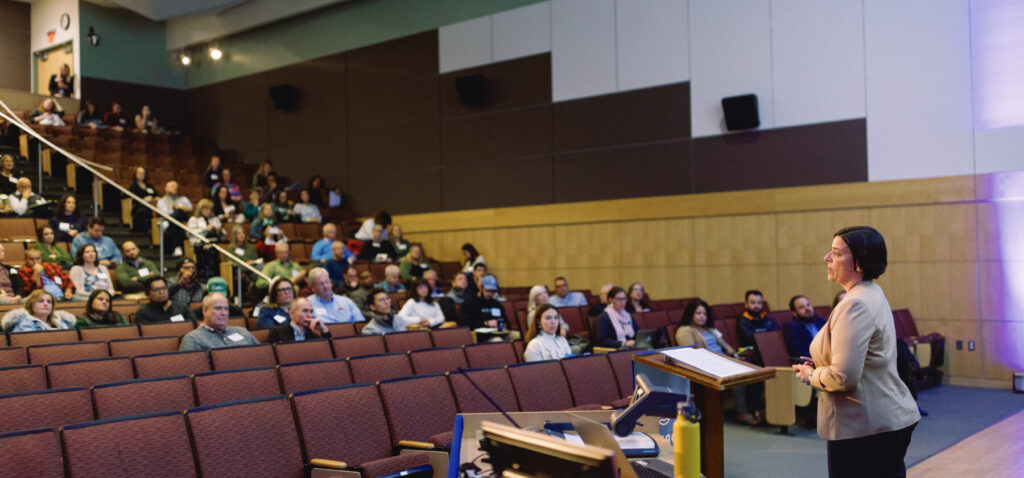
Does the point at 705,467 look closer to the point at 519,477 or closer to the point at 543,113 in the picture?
the point at 519,477

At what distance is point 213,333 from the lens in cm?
450

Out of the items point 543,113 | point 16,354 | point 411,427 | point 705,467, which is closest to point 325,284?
point 16,354

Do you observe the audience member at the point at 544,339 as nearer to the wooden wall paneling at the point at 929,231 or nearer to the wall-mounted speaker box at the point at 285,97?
the wooden wall paneling at the point at 929,231

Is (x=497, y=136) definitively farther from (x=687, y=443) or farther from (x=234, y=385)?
(x=687, y=443)

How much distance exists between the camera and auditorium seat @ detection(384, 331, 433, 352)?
493cm

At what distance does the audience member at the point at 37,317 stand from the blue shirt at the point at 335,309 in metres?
1.60

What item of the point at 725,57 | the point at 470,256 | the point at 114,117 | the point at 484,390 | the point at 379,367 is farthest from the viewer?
the point at 114,117

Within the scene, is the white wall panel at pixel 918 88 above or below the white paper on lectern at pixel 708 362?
above

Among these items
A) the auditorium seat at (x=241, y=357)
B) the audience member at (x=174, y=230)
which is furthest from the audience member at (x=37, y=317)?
the audience member at (x=174, y=230)

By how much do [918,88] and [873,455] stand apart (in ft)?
22.5

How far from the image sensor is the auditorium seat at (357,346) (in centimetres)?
459

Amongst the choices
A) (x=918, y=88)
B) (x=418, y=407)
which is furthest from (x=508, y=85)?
(x=418, y=407)

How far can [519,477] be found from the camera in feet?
4.83

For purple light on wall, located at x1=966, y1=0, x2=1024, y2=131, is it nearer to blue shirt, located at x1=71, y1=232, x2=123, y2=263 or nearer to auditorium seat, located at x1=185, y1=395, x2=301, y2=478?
auditorium seat, located at x1=185, y1=395, x2=301, y2=478
